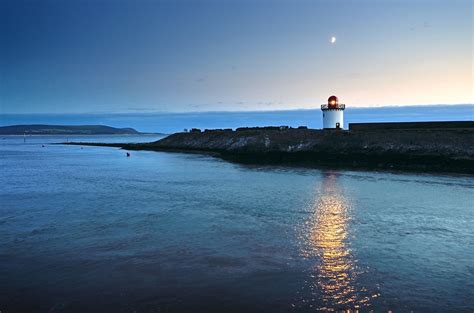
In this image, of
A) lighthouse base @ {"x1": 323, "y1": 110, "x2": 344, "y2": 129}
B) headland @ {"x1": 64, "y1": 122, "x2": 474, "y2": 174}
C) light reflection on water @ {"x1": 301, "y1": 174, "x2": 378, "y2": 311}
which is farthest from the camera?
lighthouse base @ {"x1": 323, "y1": 110, "x2": 344, "y2": 129}

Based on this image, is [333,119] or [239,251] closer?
[239,251]

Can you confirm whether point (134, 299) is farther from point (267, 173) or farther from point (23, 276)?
point (267, 173)

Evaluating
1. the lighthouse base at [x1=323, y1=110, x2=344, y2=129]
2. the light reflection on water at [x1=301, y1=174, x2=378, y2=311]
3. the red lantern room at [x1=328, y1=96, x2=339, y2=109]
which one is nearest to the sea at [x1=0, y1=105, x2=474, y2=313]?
the light reflection on water at [x1=301, y1=174, x2=378, y2=311]

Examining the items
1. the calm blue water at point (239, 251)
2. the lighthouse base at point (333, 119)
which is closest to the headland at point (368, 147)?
the lighthouse base at point (333, 119)

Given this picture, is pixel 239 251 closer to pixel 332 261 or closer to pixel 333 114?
pixel 332 261

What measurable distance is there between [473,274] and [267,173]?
25.8 m

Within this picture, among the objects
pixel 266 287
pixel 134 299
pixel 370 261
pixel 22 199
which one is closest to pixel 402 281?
pixel 370 261

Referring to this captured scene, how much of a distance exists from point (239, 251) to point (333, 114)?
54.9 meters

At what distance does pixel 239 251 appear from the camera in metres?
11.9

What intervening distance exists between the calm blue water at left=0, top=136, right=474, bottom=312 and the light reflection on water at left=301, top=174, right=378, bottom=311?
0.03 m

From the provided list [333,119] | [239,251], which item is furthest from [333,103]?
[239,251]

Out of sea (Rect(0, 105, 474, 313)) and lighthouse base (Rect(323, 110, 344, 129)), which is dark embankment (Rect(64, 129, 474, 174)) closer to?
lighthouse base (Rect(323, 110, 344, 129))

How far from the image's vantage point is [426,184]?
2666 centimetres

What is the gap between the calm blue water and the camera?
841 centimetres
